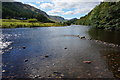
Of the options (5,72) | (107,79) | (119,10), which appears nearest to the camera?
(107,79)

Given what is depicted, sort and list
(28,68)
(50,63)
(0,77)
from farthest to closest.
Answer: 1. (50,63)
2. (28,68)
3. (0,77)

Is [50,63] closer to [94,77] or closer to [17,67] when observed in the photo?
[17,67]

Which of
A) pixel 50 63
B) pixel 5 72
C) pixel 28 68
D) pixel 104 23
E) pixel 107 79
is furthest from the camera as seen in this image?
pixel 104 23

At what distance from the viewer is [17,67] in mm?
12750

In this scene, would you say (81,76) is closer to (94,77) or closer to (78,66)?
(94,77)

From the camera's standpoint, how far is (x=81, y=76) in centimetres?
1045

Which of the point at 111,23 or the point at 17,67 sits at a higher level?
the point at 111,23

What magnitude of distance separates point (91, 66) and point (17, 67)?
8.93 meters

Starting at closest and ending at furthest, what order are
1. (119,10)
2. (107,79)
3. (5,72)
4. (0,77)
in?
(107,79) < (0,77) < (5,72) < (119,10)

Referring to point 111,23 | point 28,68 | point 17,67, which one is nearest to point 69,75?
point 28,68

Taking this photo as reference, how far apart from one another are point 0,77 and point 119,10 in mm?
62523

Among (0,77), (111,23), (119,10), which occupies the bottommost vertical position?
(0,77)

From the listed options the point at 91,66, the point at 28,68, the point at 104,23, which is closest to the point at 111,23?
the point at 104,23

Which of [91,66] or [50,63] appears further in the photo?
[50,63]
